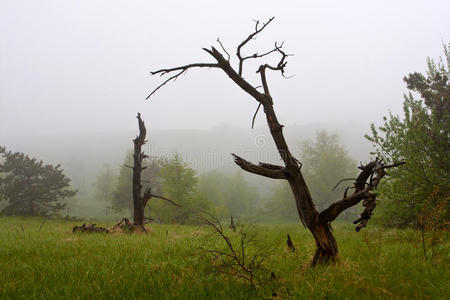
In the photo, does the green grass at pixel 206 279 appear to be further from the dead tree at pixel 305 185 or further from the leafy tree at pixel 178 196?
the leafy tree at pixel 178 196

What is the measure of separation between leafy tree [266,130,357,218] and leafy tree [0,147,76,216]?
97.3ft

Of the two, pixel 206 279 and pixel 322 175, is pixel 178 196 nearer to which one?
pixel 322 175

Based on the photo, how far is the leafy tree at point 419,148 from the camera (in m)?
8.87

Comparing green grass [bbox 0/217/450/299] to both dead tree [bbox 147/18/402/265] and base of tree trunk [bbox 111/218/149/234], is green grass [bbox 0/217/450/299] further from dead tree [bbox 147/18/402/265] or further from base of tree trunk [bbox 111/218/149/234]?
base of tree trunk [bbox 111/218/149/234]

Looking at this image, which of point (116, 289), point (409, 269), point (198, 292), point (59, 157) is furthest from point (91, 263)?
point (59, 157)

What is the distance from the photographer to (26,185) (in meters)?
27.0

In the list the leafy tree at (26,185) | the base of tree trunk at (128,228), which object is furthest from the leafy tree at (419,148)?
the leafy tree at (26,185)

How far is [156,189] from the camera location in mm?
37125

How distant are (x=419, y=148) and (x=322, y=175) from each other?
28334 millimetres

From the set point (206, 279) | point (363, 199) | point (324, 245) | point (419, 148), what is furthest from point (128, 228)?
point (419, 148)

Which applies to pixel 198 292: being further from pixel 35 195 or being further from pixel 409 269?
pixel 35 195

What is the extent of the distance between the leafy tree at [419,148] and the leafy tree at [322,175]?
84.9 ft

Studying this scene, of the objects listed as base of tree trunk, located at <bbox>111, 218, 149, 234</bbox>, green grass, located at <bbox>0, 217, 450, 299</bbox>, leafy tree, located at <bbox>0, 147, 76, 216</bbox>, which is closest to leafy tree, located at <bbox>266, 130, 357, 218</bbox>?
leafy tree, located at <bbox>0, 147, 76, 216</bbox>

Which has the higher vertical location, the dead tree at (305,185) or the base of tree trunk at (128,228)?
the dead tree at (305,185)
